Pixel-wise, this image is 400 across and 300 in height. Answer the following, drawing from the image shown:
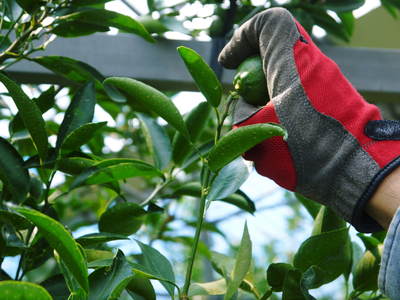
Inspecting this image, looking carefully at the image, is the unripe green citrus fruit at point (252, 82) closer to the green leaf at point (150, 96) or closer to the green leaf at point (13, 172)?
the green leaf at point (150, 96)

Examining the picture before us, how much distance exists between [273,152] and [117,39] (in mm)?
509

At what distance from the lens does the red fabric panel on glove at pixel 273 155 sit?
0.77 meters

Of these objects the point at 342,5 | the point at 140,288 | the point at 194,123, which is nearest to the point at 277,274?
the point at 140,288

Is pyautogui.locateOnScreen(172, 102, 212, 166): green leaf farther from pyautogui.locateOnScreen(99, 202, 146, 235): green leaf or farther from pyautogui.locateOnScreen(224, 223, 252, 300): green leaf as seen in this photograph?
pyautogui.locateOnScreen(224, 223, 252, 300): green leaf

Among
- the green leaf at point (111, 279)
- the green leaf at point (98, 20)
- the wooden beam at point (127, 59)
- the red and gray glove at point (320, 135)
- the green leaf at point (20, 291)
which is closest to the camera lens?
the green leaf at point (20, 291)

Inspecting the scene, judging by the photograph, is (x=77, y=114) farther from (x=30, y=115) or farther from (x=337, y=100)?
(x=337, y=100)

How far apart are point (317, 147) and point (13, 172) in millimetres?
379

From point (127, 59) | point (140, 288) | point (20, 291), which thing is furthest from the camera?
point (127, 59)

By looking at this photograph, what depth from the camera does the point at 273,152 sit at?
779 mm

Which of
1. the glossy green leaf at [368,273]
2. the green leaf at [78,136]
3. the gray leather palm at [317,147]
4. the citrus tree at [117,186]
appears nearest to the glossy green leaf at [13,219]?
the citrus tree at [117,186]

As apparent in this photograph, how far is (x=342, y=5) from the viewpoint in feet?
4.24

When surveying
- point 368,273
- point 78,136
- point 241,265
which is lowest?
point 368,273

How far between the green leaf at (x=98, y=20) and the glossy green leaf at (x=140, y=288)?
40cm

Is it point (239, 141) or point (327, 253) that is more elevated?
point (239, 141)
